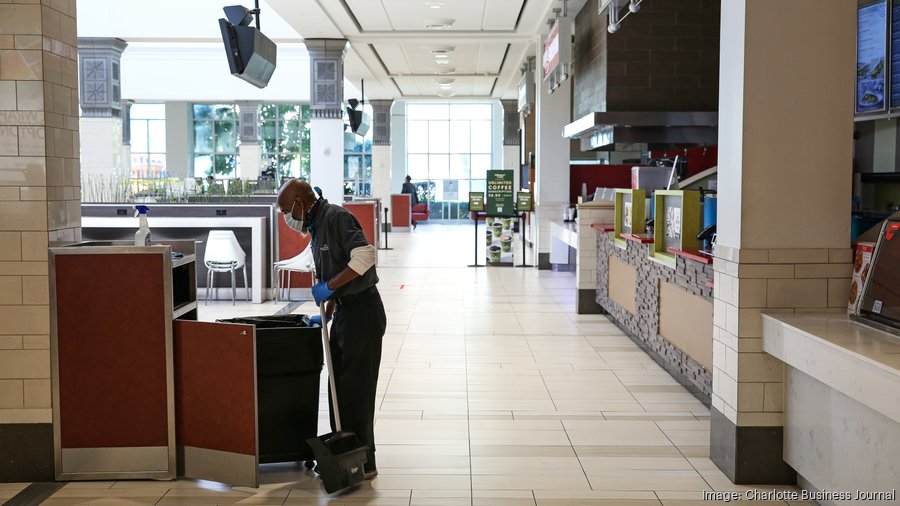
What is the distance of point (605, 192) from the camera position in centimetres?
1075

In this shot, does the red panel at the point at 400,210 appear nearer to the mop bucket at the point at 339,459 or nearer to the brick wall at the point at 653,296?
the brick wall at the point at 653,296

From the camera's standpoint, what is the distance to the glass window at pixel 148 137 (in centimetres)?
2822

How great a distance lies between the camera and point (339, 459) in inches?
151

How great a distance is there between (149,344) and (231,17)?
217 inches

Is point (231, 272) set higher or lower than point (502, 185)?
lower

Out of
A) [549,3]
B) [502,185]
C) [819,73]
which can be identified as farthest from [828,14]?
[502,185]

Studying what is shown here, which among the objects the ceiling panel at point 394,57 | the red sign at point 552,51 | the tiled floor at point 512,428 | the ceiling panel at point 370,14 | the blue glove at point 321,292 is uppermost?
the ceiling panel at point 394,57

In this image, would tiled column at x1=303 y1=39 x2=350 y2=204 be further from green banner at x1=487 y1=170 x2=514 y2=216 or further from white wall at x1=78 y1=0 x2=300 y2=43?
green banner at x1=487 y1=170 x2=514 y2=216

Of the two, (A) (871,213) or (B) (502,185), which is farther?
(B) (502,185)

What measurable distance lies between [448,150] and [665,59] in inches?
819

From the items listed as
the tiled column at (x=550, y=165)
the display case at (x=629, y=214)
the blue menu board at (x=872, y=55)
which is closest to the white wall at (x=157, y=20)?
the tiled column at (x=550, y=165)

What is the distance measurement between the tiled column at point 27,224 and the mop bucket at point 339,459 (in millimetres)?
1268

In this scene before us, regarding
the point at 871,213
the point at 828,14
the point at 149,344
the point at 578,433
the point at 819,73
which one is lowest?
the point at 578,433

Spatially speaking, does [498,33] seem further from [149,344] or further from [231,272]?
[149,344]
